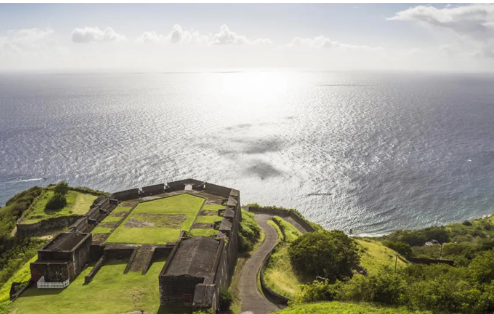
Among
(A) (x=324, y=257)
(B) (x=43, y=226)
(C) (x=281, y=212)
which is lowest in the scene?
(C) (x=281, y=212)

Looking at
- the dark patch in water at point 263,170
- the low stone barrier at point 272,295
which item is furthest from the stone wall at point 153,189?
the dark patch in water at point 263,170

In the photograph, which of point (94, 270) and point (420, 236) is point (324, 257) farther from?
point (420, 236)

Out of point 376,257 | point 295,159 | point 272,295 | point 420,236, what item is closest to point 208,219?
point 272,295

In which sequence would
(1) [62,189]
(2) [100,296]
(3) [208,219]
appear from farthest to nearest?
(1) [62,189] < (3) [208,219] < (2) [100,296]

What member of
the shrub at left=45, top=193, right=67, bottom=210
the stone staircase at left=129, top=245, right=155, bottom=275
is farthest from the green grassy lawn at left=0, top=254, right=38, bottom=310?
the shrub at left=45, top=193, right=67, bottom=210

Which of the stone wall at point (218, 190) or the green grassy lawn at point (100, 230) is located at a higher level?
the stone wall at point (218, 190)

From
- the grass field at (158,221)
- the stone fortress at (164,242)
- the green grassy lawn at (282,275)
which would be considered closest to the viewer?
the stone fortress at (164,242)

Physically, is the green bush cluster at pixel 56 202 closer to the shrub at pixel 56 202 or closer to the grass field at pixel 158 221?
the shrub at pixel 56 202
